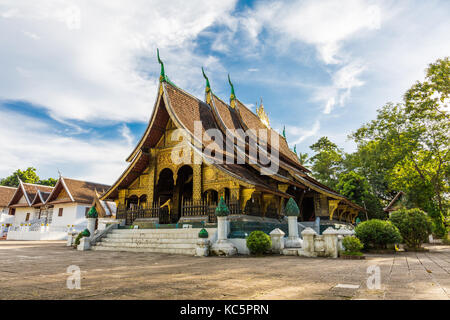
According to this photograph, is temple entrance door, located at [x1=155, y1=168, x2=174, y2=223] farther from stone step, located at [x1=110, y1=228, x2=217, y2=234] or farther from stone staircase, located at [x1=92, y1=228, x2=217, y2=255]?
stone staircase, located at [x1=92, y1=228, x2=217, y2=255]

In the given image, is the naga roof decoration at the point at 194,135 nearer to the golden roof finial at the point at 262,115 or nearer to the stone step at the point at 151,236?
the stone step at the point at 151,236

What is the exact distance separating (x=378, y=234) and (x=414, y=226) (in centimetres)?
287

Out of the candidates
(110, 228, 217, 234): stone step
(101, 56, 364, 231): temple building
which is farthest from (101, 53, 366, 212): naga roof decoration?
(110, 228, 217, 234): stone step

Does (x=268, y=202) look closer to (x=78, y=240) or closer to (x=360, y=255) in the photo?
(x=360, y=255)

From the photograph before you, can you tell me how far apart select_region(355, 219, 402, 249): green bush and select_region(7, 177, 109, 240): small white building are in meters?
20.0

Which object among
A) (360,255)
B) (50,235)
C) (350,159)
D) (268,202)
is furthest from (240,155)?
(350,159)

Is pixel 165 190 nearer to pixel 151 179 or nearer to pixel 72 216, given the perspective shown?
pixel 151 179

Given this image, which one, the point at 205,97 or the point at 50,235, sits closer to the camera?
the point at 205,97

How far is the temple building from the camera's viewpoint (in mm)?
10883

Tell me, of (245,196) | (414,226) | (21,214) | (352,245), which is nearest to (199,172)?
(245,196)

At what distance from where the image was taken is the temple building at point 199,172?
1088 cm

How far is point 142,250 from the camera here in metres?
9.55
